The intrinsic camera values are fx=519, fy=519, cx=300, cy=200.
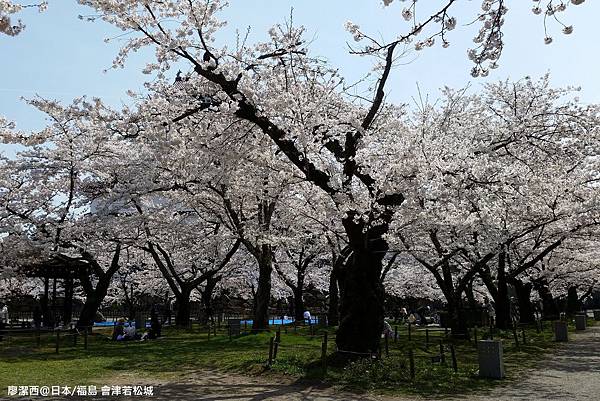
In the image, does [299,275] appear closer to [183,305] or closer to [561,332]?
[183,305]

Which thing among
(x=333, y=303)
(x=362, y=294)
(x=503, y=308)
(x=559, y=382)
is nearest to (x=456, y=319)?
(x=503, y=308)

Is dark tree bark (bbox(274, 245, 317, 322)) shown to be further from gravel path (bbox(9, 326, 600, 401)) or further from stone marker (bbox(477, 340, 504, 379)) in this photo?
stone marker (bbox(477, 340, 504, 379))

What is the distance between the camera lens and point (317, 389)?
29.8ft

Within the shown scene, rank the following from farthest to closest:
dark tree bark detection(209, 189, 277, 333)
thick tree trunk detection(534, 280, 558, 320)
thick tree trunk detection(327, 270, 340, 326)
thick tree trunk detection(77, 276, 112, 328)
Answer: thick tree trunk detection(534, 280, 558, 320)
thick tree trunk detection(327, 270, 340, 326)
thick tree trunk detection(77, 276, 112, 328)
dark tree bark detection(209, 189, 277, 333)

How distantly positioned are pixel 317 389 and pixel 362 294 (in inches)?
96.8

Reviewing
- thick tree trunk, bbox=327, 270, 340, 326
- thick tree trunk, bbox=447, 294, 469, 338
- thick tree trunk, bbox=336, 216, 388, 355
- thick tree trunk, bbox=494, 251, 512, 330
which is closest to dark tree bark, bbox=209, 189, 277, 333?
thick tree trunk, bbox=447, 294, 469, 338

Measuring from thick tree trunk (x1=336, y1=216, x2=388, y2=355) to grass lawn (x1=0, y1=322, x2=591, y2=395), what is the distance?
0.47 meters

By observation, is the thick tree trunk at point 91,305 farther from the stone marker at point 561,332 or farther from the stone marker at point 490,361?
the stone marker at point 561,332

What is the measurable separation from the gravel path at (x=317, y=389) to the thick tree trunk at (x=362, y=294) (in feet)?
5.74

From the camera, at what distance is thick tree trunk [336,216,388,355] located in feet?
35.4

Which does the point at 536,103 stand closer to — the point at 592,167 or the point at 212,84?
the point at 592,167

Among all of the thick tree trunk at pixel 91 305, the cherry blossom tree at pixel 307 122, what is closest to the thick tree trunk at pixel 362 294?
the cherry blossom tree at pixel 307 122

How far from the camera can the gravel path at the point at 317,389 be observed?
830 cm

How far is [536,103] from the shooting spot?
1597cm
